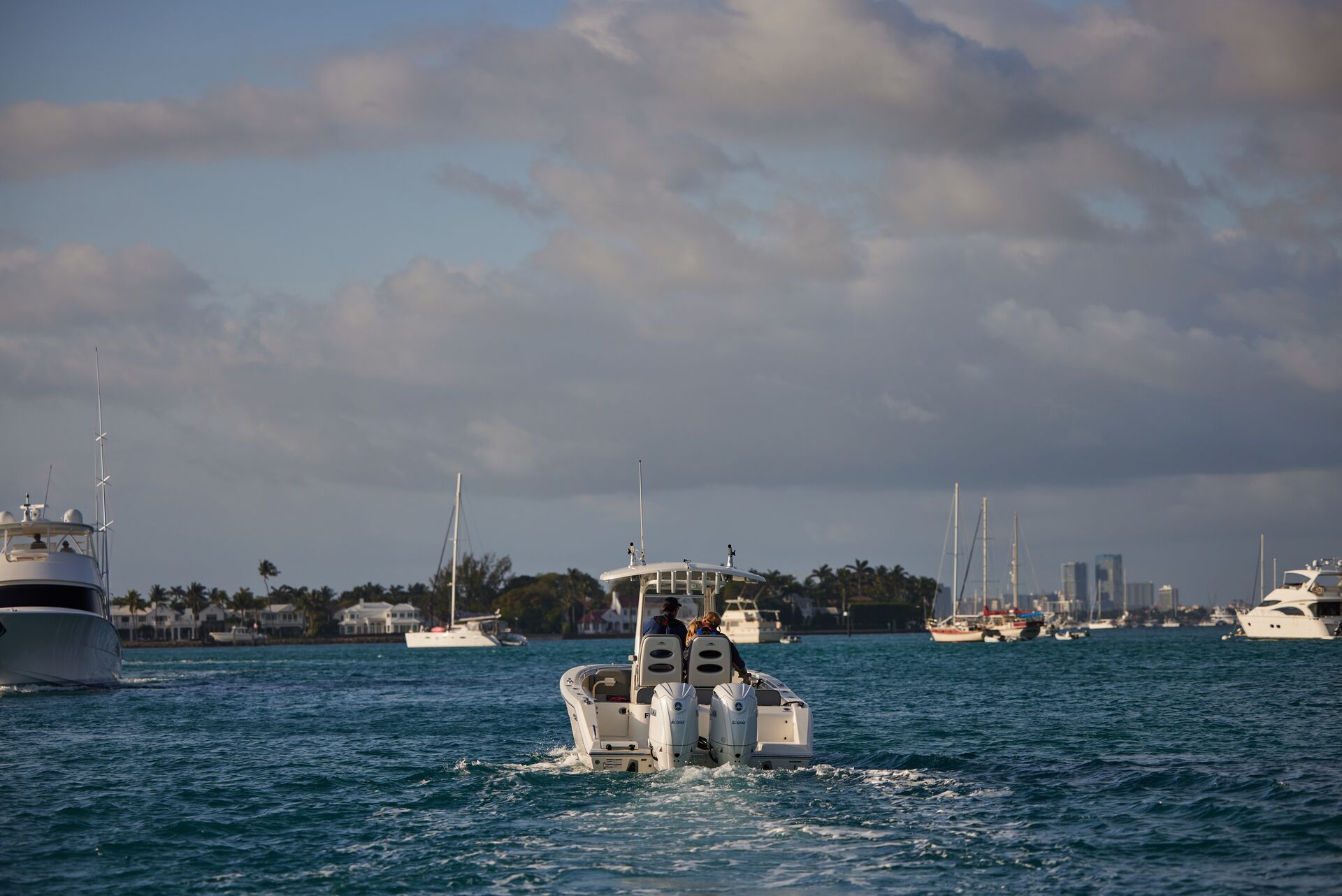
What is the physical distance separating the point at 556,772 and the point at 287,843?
6.18 metres

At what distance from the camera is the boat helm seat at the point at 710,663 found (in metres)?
20.3

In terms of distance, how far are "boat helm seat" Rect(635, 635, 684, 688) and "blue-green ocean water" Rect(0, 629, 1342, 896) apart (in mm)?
1700

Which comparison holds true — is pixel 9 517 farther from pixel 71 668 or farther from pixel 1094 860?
pixel 1094 860

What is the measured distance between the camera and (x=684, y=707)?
18438mm

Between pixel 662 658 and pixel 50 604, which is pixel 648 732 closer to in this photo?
pixel 662 658

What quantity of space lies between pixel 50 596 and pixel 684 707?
34851 mm

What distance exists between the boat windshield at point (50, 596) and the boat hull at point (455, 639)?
97919mm

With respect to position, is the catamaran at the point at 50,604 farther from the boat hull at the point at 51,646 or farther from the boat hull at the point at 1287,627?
the boat hull at the point at 1287,627

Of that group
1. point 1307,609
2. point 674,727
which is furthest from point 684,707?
point 1307,609

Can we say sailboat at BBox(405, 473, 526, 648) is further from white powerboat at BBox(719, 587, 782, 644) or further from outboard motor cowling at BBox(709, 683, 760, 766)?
outboard motor cowling at BBox(709, 683, 760, 766)

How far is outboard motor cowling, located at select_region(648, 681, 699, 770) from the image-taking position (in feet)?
60.2

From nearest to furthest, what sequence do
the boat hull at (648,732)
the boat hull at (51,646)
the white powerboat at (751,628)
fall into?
the boat hull at (648,732)
the boat hull at (51,646)
the white powerboat at (751,628)

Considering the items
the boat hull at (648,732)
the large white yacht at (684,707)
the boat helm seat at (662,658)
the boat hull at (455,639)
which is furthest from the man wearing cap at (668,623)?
the boat hull at (455,639)

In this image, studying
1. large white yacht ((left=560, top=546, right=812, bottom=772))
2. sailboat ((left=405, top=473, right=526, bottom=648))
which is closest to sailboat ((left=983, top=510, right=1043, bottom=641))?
sailboat ((left=405, top=473, right=526, bottom=648))
